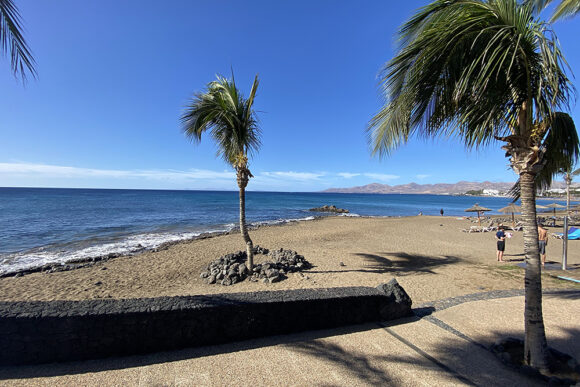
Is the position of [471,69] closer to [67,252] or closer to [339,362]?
[339,362]

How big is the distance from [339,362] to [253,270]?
5.26 meters

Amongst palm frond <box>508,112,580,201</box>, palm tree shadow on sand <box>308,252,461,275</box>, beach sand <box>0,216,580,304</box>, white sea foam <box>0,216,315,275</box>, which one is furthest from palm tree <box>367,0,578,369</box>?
white sea foam <box>0,216,315,275</box>

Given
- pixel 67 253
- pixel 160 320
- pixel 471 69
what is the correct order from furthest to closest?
pixel 67 253, pixel 160 320, pixel 471 69

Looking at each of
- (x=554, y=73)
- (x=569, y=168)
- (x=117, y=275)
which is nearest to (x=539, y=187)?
(x=569, y=168)

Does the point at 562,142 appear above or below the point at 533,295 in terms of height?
above

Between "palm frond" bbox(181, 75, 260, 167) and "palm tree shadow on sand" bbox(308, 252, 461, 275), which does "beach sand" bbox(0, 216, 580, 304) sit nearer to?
"palm tree shadow on sand" bbox(308, 252, 461, 275)

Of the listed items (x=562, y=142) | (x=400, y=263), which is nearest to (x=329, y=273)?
(x=400, y=263)

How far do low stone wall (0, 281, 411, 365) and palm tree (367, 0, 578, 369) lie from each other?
244 cm

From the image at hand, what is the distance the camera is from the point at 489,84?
274 cm

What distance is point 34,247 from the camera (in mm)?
13969

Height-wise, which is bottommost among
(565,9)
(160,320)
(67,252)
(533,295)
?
(67,252)

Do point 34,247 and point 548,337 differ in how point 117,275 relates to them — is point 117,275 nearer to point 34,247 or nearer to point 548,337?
point 34,247

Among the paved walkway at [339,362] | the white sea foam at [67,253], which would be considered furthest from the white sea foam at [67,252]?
the paved walkway at [339,362]

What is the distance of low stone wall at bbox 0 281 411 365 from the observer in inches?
106
